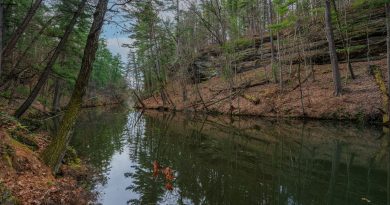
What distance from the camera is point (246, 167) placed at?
9938 millimetres

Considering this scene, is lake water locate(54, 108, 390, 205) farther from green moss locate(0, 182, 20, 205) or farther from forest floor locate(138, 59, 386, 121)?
forest floor locate(138, 59, 386, 121)

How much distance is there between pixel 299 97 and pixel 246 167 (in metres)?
15.2

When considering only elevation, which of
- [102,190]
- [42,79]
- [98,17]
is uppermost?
[98,17]

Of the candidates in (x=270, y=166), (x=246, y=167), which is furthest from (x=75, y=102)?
(x=270, y=166)

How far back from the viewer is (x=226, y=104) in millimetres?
29422

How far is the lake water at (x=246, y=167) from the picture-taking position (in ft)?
24.2

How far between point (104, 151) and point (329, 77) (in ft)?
62.1

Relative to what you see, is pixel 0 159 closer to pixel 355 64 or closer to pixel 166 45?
pixel 355 64

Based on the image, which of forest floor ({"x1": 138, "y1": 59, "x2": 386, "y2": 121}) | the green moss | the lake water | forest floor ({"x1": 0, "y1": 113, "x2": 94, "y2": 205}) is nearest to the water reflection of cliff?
the lake water

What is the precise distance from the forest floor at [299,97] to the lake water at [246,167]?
3.12m

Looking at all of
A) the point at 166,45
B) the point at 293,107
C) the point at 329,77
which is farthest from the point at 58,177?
the point at 166,45

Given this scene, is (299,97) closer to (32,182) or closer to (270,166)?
(270,166)

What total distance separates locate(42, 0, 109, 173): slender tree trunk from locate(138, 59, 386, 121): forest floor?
16419 mm

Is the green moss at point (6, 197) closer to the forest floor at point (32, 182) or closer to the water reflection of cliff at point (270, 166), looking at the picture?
the forest floor at point (32, 182)
